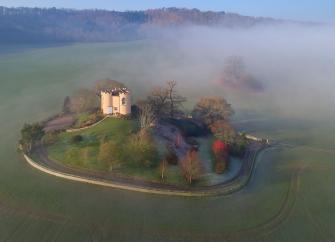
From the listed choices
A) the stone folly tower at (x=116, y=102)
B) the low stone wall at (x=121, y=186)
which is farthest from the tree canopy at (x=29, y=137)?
the stone folly tower at (x=116, y=102)

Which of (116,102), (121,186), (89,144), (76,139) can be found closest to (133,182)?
(121,186)

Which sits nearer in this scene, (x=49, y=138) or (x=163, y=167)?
(x=163, y=167)

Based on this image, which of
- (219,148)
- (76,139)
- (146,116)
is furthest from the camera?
(146,116)

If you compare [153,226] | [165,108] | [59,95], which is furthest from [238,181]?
[59,95]

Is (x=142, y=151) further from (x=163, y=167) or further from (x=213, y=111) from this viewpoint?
(x=213, y=111)

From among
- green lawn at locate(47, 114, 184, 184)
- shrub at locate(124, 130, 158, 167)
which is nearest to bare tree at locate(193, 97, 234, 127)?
green lawn at locate(47, 114, 184, 184)

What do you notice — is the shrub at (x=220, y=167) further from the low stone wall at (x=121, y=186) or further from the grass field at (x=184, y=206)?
the low stone wall at (x=121, y=186)
